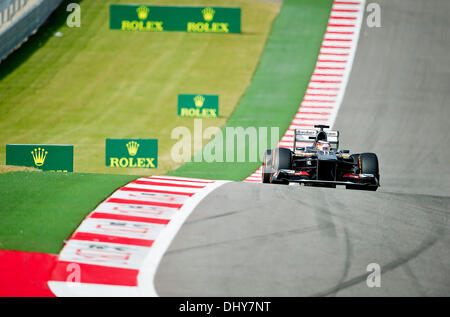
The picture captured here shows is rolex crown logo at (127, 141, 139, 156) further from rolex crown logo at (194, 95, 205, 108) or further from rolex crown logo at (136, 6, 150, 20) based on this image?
rolex crown logo at (136, 6, 150, 20)

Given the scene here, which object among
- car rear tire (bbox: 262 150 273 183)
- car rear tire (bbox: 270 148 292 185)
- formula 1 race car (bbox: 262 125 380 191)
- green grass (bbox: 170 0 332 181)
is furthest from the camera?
green grass (bbox: 170 0 332 181)

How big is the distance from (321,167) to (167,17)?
599 inches

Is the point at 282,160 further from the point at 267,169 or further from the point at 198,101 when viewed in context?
the point at 198,101

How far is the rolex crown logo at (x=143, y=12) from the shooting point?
2416 centimetres

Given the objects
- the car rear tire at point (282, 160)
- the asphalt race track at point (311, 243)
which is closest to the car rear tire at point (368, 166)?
the car rear tire at point (282, 160)

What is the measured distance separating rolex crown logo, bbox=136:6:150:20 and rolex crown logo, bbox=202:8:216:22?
242 centimetres

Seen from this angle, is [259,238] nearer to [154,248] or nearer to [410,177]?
[154,248]

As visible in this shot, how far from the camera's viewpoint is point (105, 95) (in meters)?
21.0

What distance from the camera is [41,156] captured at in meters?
12.8

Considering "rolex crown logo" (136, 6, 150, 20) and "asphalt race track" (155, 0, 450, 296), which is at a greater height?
"rolex crown logo" (136, 6, 150, 20)

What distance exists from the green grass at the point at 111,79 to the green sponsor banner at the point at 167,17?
715mm

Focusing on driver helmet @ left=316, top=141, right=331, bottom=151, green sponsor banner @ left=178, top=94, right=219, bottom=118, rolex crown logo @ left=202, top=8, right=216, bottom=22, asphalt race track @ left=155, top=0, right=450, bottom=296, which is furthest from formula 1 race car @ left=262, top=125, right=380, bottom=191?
rolex crown logo @ left=202, top=8, right=216, bottom=22

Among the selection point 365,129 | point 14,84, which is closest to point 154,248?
point 365,129

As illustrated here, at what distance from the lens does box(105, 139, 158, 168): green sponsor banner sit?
1465 centimetres
